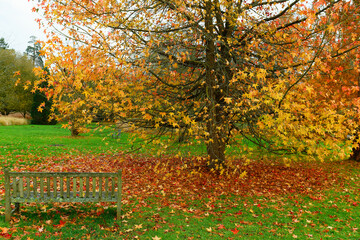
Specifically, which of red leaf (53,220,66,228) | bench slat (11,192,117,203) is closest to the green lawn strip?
red leaf (53,220,66,228)

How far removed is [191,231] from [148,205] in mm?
1686

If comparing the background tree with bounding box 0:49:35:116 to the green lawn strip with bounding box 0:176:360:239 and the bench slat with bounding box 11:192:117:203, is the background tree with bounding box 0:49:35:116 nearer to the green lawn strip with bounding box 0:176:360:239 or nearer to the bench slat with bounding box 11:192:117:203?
the bench slat with bounding box 11:192:117:203

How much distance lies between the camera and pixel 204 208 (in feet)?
21.2

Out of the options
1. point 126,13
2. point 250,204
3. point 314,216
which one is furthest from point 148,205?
point 126,13

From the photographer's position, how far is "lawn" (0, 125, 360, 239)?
4.97 meters

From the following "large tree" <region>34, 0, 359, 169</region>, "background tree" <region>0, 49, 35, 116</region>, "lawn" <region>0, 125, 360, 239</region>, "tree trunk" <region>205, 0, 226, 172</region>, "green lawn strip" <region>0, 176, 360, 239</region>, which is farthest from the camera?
"background tree" <region>0, 49, 35, 116</region>

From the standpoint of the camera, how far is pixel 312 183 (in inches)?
362

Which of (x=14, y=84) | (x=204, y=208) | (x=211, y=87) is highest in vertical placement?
(x=14, y=84)

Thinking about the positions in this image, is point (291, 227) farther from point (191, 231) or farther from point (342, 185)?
point (342, 185)

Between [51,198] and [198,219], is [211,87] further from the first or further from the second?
[51,198]

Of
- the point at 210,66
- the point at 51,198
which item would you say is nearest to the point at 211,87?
the point at 210,66

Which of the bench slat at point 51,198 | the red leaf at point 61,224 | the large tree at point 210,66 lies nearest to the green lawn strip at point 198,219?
the red leaf at point 61,224

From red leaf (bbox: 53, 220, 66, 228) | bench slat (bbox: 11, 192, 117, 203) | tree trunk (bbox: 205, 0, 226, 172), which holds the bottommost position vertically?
red leaf (bbox: 53, 220, 66, 228)

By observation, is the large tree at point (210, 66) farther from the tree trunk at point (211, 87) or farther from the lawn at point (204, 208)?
the lawn at point (204, 208)
